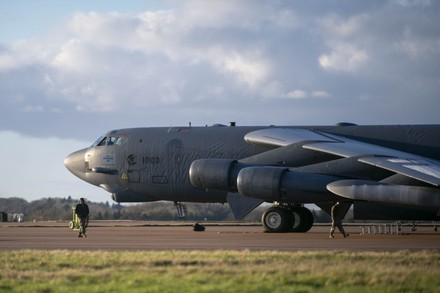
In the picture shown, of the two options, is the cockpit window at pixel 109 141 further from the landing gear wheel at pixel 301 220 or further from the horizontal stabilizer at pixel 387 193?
the horizontal stabilizer at pixel 387 193

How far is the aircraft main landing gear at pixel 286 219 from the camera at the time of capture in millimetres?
32969

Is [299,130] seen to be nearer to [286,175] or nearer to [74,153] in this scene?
[286,175]

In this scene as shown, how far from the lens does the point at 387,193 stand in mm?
27469

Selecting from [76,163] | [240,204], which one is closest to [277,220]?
[240,204]

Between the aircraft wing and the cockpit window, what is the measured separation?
6006mm

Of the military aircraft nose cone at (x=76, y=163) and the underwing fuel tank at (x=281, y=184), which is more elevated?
the military aircraft nose cone at (x=76, y=163)

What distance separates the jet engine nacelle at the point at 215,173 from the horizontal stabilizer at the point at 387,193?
4.19 meters

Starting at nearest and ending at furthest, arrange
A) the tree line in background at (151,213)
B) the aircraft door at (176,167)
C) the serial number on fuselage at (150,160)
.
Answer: the aircraft door at (176,167) < the serial number on fuselage at (150,160) < the tree line in background at (151,213)

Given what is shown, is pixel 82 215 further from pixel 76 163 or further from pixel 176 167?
pixel 76 163

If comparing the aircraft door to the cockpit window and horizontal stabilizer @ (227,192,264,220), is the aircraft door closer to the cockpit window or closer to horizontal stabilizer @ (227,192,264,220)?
the cockpit window

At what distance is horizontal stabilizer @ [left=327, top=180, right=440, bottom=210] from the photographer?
87.7ft

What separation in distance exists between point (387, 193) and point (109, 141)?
14301 mm

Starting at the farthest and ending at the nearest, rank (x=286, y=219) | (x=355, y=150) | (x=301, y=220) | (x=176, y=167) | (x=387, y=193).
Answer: (x=176, y=167) < (x=301, y=220) < (x=286, y=219) < (x=355, y=150) < (x=387, y=193)

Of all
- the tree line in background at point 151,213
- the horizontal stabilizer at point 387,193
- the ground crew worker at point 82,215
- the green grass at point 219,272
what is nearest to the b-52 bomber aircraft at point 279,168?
the horizontal stabilizer at point 387,193
